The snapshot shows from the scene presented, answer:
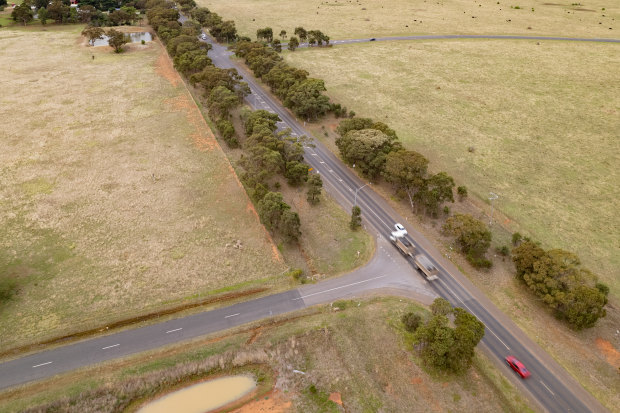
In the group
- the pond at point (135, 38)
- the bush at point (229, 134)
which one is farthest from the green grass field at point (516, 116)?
the pond at point (135, 38)

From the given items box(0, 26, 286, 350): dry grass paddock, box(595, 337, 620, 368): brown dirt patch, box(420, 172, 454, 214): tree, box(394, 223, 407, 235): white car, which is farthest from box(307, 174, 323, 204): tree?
box(595, 337, 620, 368): brown dirt patch

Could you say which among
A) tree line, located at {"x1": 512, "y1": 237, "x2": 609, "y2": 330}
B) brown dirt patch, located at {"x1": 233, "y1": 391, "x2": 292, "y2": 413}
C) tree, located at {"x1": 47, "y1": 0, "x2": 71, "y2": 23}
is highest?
tree, located at {"x1": 47, "y1": 0, "x2": 71, "y2": 23}

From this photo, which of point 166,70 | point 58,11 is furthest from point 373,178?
point 58,11

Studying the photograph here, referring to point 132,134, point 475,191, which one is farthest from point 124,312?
point 475,191

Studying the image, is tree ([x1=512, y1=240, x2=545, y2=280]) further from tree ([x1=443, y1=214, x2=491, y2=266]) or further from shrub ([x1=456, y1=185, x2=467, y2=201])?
shrub ([x1=456, y1=185, x2=467, y2=201])

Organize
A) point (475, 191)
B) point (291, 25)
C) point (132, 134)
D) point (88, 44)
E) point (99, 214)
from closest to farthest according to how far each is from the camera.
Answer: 1. point (99, 214)
2. point (475, 191)
3. point (132, 134)
4. point (88, 44)
5. point (291, 25)

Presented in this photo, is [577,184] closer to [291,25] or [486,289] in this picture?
[486,289]
